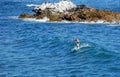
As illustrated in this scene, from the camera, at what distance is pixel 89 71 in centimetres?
3591

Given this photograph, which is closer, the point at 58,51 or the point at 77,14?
the point at 58,51

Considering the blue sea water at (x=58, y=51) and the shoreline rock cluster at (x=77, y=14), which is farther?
the shoreline rock cluster at (x=77, y=14)

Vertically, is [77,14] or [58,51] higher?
[77,14]

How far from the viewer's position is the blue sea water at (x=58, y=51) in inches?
1438

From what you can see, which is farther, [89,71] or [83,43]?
[83,43]

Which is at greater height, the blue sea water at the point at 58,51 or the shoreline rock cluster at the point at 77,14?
the shoreline rock cluster at the point at 77,14

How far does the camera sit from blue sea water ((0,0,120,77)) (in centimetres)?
3653

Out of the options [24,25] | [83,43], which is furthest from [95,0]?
[83,43]

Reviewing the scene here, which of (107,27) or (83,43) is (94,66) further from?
(107,27)

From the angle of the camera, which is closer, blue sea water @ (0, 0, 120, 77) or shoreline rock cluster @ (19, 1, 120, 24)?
blue sea water @ (0, 0, 120, 77)

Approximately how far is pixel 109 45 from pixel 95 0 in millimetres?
105539

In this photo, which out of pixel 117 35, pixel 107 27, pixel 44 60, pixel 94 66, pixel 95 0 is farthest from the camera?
pixel 95 0

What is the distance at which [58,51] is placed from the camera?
155 ft

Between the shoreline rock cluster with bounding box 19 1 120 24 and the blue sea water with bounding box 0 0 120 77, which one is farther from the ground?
the shoreline rock cluster with bounding box 19 1 120 24
